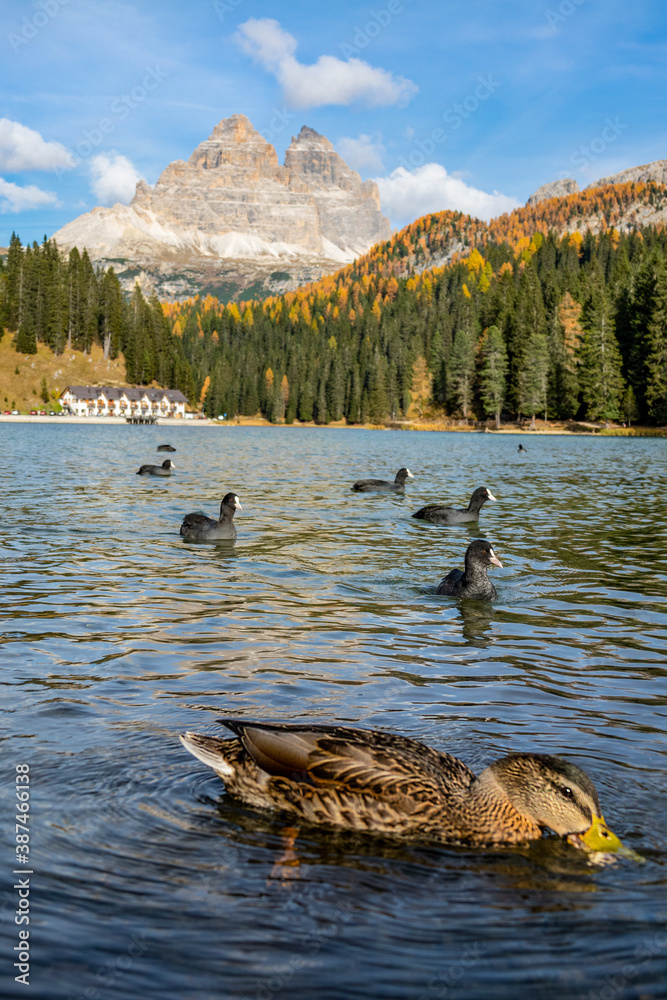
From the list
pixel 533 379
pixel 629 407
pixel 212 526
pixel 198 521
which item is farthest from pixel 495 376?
pixel 212 526

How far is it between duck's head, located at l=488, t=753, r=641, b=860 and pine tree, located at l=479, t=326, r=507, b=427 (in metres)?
143

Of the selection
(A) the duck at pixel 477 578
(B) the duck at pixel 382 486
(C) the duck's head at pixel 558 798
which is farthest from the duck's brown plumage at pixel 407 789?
(B) the duck at pixel 382 486

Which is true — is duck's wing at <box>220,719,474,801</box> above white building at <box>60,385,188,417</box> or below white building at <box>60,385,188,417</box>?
below

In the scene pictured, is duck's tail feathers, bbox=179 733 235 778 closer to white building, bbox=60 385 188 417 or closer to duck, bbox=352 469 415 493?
duck, bbox=352 469 415 493

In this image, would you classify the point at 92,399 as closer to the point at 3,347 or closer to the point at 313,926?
the point at 3,347

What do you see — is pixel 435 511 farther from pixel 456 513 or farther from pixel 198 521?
pixel 198 521

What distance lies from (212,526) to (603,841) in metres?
14.9

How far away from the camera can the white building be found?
16738cm

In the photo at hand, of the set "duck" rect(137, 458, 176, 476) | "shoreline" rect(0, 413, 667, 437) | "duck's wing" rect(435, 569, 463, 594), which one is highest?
"shoreline" rect(0, 413, 667, 437)

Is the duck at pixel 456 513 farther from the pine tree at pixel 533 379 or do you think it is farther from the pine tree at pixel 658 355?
the pine tree at pixel 533 379

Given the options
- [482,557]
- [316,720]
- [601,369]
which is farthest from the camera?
[601,369]

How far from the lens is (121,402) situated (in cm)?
17912

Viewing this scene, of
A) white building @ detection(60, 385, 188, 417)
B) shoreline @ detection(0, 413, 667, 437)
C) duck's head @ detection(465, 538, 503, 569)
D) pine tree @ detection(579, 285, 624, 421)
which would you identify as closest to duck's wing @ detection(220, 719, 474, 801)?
duck's head @ detection(465, 538, 503, 569)

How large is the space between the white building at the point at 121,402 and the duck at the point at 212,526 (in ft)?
485
